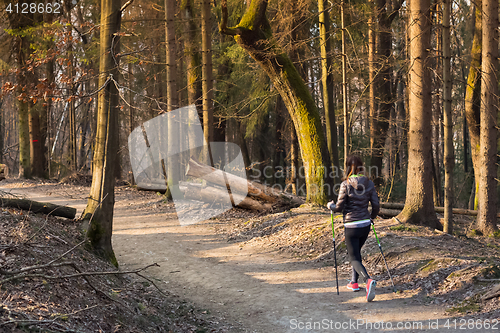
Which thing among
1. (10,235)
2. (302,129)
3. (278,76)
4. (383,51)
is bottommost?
(10,235)

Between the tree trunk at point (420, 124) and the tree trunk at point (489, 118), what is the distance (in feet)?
8.18

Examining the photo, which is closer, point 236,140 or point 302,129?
point 302,129

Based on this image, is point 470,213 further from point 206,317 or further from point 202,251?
point 206,317

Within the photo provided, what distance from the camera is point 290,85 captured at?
10.6 metres

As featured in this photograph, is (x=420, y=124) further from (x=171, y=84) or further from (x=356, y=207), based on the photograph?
(x=171, y=84)

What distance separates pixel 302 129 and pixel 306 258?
4.14 m

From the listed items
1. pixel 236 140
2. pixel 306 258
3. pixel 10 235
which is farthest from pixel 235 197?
pixel 236 140

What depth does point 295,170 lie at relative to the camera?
19.2 m

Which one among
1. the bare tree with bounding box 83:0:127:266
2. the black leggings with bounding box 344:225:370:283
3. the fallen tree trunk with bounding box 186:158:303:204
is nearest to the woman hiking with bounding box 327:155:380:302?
the black leggings with bounding box 344:225:370:283

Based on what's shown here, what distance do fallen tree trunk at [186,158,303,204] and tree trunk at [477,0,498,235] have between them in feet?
16.3

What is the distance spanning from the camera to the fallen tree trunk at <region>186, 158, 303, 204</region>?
1196 cm

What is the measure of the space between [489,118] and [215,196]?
8.14 meters

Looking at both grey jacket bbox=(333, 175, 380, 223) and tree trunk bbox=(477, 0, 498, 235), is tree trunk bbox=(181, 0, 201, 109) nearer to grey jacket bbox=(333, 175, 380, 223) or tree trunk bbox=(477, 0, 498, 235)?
tree trunk bbox=(477, 0, 498, 235)

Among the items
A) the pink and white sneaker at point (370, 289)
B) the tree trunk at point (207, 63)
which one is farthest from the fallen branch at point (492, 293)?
the tree trunk at point (207, 63)
